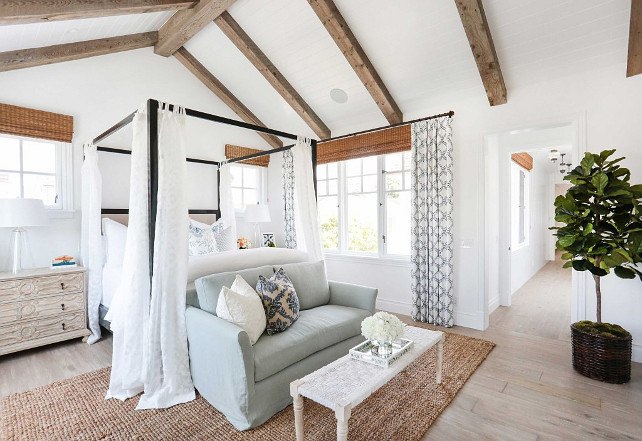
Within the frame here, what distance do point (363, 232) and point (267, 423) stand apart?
3.28 m

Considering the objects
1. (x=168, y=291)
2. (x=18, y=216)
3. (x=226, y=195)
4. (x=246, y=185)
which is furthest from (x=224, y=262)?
(x=246, y=185)

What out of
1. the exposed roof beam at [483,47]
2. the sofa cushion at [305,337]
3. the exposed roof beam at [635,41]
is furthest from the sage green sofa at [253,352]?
the exposed roof beam at [635,41]

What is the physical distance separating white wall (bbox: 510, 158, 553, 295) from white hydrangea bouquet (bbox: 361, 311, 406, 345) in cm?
431

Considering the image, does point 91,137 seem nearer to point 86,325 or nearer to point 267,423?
point 86,325

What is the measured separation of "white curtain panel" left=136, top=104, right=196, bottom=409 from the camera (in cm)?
Answer: 236

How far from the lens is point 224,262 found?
3.05 m

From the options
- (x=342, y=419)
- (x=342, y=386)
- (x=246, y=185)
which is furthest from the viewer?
(x=246, y=185)

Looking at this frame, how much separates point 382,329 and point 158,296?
5.15ft

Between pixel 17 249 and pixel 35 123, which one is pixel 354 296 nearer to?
pixel 17 249

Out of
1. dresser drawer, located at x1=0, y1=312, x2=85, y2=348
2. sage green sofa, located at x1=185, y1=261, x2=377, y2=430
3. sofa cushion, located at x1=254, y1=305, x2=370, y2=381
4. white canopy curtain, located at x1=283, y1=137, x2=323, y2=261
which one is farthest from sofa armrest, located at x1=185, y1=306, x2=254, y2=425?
dresser drawer, located at x1=0, y1=312, x2=85, y2=348

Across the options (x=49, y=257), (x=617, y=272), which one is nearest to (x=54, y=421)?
(x=49, y=257)

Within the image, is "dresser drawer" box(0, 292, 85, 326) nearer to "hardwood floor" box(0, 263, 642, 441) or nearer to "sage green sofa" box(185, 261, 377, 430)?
"hardwood floor" box(0, 263, 642, 441)

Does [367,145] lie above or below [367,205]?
above

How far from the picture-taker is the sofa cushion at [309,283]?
→ 309cm
